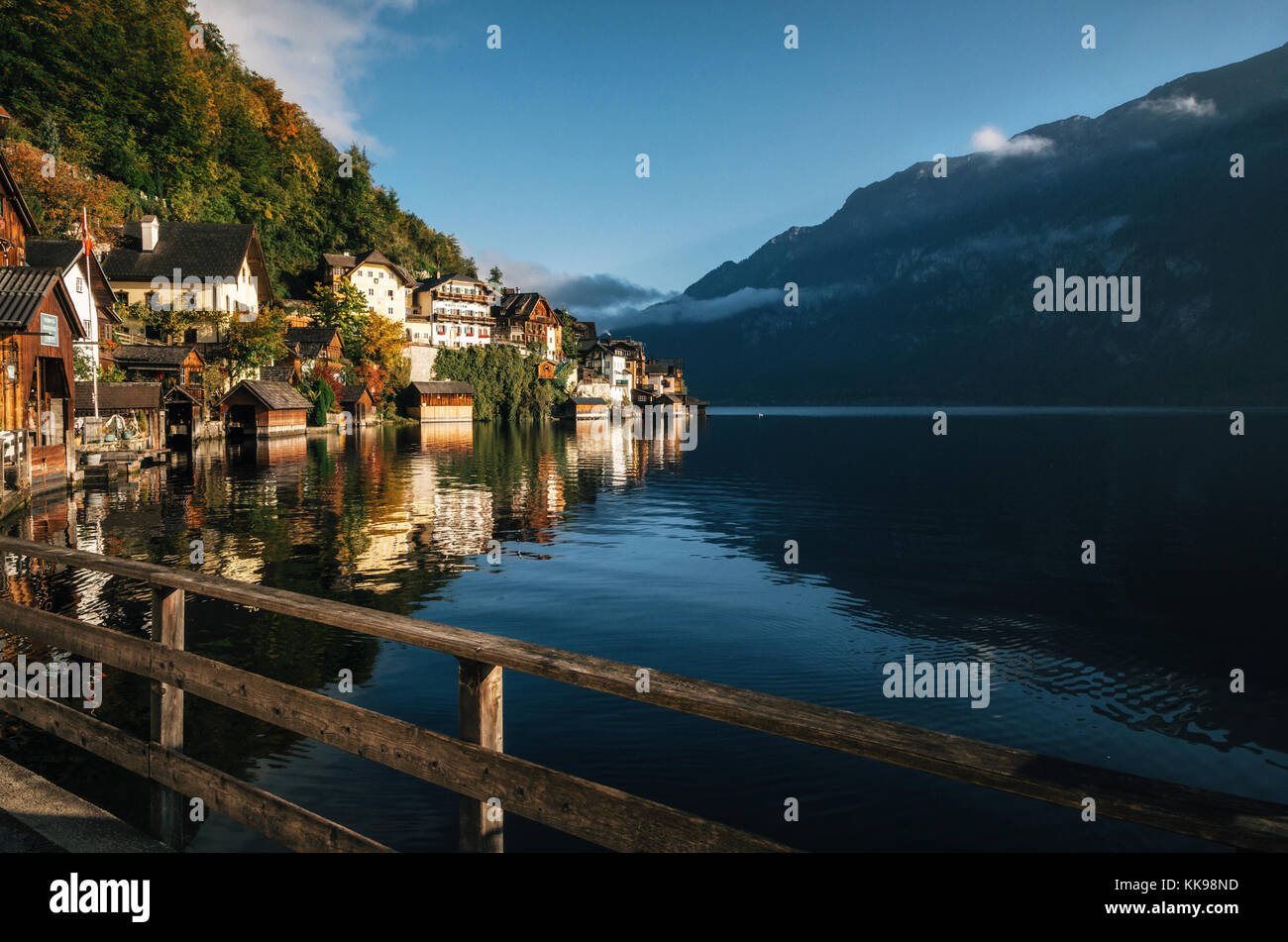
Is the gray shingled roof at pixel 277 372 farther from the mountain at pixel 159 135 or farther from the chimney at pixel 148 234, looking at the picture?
the mountain at pixel 159 135

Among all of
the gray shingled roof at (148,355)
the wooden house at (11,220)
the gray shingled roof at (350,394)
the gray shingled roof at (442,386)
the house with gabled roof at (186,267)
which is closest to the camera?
the wooden house at (11,220)

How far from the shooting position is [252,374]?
79.6 meters

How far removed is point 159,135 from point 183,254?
2492 cm

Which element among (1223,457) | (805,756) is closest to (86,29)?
(805,756)

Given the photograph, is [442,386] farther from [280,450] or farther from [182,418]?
[280,450]

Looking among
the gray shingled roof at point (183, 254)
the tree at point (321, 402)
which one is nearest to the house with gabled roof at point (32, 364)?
the gray shingled roof at point (183, 254)

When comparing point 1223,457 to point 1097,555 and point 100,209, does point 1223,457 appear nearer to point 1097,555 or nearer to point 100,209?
point 1097,555

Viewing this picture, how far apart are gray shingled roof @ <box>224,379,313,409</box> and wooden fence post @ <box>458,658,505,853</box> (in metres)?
78.5

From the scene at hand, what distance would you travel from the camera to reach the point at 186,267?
79.9 m

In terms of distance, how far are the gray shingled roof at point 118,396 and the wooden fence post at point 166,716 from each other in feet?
170

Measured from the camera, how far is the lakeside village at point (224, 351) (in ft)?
119

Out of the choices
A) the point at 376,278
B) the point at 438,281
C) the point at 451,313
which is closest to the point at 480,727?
the point at 376,278

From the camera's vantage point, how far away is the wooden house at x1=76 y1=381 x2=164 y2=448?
48.9m

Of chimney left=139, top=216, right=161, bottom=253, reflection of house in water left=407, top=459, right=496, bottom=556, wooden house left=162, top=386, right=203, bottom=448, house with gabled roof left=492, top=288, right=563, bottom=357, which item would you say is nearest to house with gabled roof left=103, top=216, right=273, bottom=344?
chimney left=139, top=216, right=161, bottom=253
